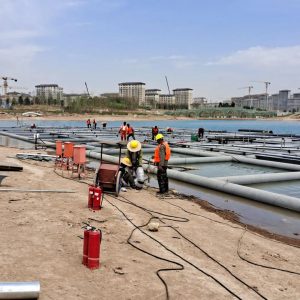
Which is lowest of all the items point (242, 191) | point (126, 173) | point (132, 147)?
point (242, 191)

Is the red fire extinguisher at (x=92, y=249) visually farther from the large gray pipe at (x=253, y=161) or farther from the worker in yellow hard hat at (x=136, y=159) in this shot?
the large gray pipe at (x=253, y=161)

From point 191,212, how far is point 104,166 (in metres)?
2.39

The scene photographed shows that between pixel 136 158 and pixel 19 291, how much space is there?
6.88 m

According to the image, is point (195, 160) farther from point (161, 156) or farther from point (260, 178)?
point (161, 156)

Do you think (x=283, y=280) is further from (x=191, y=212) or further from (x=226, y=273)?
(x=191, y=212)

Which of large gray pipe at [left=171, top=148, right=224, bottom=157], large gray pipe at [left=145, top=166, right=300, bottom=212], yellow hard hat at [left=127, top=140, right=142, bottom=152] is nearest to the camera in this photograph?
large gray pipe at [left=145, top=166, right=300, bottom=212]

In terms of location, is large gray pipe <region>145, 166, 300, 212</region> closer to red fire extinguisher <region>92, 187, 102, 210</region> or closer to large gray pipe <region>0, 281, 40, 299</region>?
red fire extinguisher <region>92, 187, 102, 210</region>

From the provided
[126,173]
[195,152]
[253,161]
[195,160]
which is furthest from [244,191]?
[195,152]

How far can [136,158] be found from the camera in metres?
10.6

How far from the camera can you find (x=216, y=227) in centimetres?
781

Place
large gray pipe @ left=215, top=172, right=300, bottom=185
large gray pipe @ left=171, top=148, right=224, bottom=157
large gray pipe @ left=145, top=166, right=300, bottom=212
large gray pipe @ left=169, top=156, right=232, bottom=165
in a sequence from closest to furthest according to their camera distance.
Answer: large gray pipe @ left=145, top=166, right=300, bottom=212 < large gray pipe @ left=215, top=172, right=300, bottom=185 < large gray pipe @ left=169, top=156, right=232, bottom=165 < large gray pipe @ left=171, top=148, right=224, bottom=157

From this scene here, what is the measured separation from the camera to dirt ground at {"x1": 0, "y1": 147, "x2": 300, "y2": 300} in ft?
14.9

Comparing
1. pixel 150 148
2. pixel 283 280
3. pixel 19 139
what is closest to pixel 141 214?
pixel 283 280

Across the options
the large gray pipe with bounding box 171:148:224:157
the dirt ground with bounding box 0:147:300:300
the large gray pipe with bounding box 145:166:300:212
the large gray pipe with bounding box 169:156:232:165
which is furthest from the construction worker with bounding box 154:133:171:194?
the large gray pipe with bounding box 171:148:224:157
